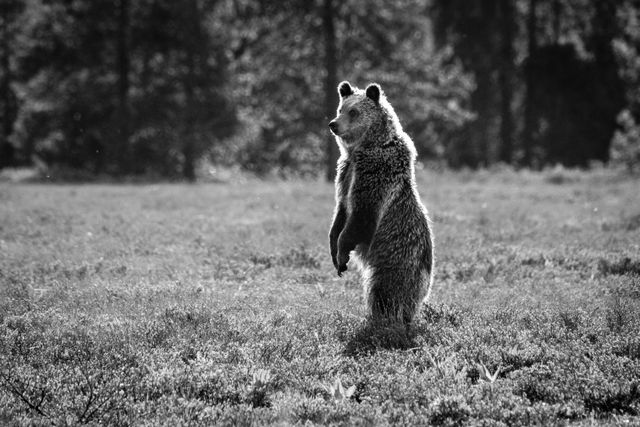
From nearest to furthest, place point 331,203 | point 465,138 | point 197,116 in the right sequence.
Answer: point 331,203, point 197,116, point 465,138

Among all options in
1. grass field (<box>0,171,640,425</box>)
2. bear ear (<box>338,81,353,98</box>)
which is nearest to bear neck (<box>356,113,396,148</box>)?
bear ear (<box>338,81,353,98</box>)

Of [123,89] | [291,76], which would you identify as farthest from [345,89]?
[123,89]

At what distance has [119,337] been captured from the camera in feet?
22.4

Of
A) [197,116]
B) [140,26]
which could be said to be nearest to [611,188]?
[197,116]

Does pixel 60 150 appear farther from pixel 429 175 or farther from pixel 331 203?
pixel 331 203

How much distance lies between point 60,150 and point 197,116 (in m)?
9.89

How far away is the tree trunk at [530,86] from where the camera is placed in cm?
4094

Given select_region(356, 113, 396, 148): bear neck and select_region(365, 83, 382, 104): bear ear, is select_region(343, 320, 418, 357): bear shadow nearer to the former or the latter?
select_region(356, 113, 396, 148): bear neck

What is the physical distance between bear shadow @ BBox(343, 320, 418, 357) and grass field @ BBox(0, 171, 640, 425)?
0.07 ft

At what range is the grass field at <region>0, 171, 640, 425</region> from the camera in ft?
17.7

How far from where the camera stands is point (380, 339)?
6.97m

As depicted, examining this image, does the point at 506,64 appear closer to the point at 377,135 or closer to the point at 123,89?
the point at 123,89

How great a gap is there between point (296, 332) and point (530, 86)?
3828cm

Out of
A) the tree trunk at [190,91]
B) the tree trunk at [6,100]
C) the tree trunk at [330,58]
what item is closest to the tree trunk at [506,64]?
the tree trunk at [330,58]
